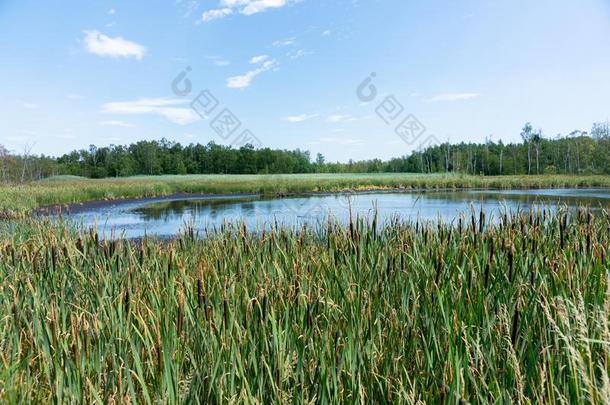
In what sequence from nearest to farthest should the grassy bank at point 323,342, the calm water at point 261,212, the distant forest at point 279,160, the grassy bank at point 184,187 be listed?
the grassy bank at point 323,342, the calm water at point 261,212, the grassy bank at point 184,187, the distant forest at point 279,160

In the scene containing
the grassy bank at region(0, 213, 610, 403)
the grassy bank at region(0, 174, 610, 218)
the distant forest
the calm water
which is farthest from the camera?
the distant forest

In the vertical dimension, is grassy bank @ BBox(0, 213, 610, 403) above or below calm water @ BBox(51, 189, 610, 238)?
above

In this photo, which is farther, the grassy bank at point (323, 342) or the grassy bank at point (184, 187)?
the grassy bank at point (184, 187)

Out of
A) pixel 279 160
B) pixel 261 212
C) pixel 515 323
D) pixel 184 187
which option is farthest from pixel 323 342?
pixel 279 160

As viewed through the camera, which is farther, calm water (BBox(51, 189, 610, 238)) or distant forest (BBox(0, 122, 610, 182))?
distant forest (BBox(0, 122, 610, 182))

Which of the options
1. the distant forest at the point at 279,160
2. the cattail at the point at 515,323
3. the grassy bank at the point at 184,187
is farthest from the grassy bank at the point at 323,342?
the distant forest at the point at 279,160

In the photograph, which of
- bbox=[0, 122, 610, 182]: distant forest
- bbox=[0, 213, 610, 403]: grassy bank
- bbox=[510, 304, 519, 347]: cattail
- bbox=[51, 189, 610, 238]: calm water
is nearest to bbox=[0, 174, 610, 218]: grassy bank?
bbox=[51, 189, 610, 238]: calm water

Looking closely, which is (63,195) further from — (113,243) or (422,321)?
(422,321)

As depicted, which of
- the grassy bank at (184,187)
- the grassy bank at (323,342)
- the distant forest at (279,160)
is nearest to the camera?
the grassy bank at (323,342)

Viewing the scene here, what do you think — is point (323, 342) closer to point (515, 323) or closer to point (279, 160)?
point (515, 323)

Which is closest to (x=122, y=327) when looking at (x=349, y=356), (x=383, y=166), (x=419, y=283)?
(x=349, y=356)

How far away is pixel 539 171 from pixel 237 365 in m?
90.7

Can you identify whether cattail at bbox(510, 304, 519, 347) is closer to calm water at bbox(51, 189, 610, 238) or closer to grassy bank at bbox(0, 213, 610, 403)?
grassy bank at bbox(0, 213, 610, 403)

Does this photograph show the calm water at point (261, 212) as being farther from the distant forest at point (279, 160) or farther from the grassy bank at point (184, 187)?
the distant forest at point (279, 160)
